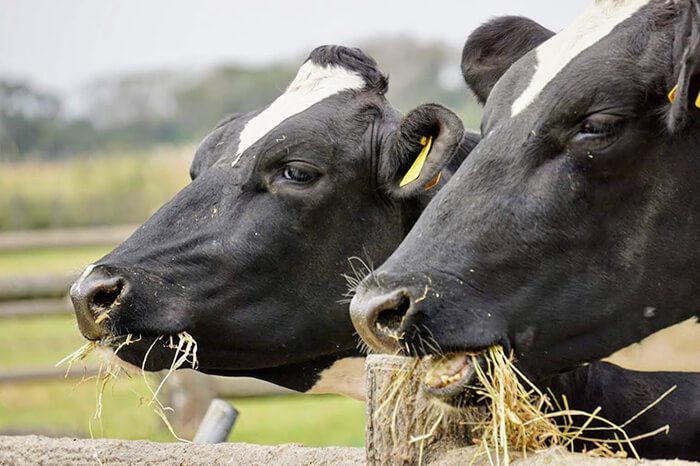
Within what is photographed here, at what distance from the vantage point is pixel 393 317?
106 inches

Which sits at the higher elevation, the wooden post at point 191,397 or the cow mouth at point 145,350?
the cow mouth at point 145,350

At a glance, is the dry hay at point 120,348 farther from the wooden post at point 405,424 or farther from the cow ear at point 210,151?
the wooden post at point 405,424

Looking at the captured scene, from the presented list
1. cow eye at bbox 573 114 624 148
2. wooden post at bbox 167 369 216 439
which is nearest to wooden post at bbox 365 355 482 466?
cow eye at bbox 573 114 624 148

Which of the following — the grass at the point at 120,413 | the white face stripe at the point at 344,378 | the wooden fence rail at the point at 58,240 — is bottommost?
the grass at the point at 120,413

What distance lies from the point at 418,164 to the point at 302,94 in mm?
631

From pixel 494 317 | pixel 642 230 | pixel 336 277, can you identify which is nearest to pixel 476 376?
pixel 494 317

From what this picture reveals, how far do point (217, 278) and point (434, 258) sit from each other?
1.21 m

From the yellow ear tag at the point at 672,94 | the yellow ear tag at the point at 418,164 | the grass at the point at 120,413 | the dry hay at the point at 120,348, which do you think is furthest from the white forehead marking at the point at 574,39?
the grass at the point at 120,413

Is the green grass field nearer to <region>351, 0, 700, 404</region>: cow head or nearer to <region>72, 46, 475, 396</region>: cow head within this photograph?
<region>72, 46, 475, 396</region>: cow head

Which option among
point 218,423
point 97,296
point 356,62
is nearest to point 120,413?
point 218,423

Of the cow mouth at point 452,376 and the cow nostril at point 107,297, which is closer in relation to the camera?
the cow mouth at point 452,376

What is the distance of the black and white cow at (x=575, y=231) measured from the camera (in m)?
2.70

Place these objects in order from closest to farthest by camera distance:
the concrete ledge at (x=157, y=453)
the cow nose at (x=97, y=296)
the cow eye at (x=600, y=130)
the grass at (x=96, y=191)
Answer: the cow eye at (x=600, y=130), the concrete ledge at (x=157, y=453), the cow nose at (x=97, y=296), the grass at (x=96, y=191)

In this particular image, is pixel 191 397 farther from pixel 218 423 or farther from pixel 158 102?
pixel 158 102
